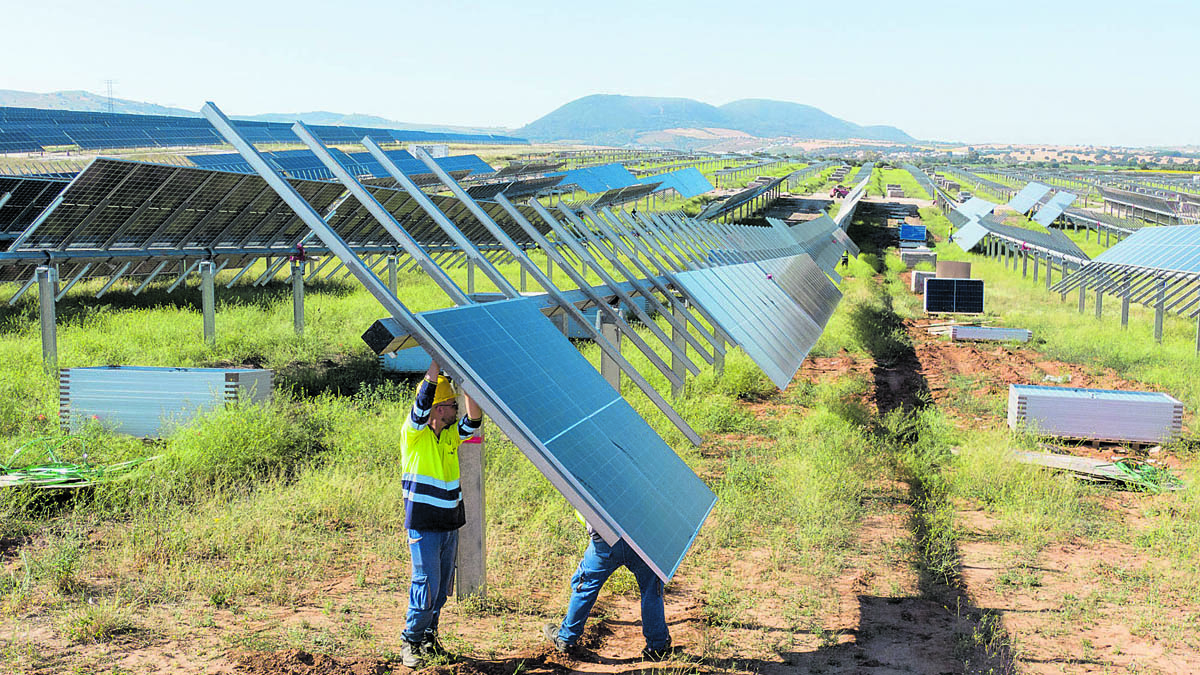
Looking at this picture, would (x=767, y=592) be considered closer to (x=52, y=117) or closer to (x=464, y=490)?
(x=464, y=490)

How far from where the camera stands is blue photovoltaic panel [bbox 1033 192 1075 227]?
59438 millimetres

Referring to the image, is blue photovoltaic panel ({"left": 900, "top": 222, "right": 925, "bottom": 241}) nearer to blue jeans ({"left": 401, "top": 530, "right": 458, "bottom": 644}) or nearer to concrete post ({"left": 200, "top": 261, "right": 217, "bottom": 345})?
concrete post ({"left": 200, "top": 261, "right": 217, "bottom": 345})

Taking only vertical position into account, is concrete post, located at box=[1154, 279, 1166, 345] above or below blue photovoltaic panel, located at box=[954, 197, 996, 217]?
below

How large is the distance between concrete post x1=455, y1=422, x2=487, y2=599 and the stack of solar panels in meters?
9.12

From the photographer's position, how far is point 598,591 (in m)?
6.40

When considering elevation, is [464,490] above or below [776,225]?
below

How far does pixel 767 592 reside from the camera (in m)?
7.82

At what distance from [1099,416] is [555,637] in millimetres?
9935

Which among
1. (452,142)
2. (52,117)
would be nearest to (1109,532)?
(52,117)

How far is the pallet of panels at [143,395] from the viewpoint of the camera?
11.4 meters

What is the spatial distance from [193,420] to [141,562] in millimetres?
3635

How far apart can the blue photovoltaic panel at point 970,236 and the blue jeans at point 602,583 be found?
46400 mm

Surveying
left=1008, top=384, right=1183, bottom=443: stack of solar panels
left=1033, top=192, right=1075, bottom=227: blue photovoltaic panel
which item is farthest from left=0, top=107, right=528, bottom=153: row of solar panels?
left=1033, top=192, right=1075, bottom=227: blue photovoltaic panel

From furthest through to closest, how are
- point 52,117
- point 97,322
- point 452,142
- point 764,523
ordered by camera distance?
point 452,142
point 52,117
point 97,322
point 764,523
